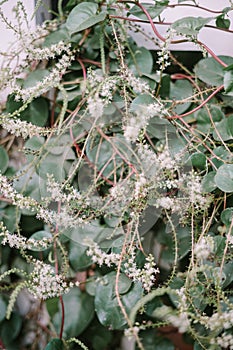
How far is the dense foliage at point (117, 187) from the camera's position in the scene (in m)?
0.76

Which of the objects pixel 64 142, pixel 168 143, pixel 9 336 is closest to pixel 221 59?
pixel 168 143

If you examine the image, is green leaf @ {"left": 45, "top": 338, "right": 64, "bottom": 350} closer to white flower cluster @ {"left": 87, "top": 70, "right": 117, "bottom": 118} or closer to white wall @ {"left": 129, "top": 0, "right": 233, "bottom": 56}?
white flower cluster @ {"left": 87, "top": 70, "right": 117, "bottom": 118}

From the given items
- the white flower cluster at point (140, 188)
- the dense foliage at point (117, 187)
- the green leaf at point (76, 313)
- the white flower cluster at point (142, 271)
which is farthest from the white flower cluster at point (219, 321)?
the green leaf at point (76, 313)

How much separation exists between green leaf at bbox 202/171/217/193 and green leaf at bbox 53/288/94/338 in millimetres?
320

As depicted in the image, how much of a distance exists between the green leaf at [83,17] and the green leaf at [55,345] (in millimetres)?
580

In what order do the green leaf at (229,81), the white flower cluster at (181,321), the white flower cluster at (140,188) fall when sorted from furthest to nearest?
the green leaf at (229,81) → the white flower cluster at (140,188) → the white flower cluster at (181,321)

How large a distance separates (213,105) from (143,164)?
0.26 meters

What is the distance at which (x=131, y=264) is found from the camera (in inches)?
30.2

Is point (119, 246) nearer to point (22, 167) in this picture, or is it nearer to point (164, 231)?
point (164, 231)

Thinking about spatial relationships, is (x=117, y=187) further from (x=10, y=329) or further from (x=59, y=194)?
(x=10, y=329)

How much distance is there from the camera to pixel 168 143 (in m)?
0.83

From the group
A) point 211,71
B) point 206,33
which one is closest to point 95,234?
point 211,71

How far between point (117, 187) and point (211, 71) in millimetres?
356

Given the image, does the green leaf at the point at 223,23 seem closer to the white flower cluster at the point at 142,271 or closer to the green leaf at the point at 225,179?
the green leaf at the point at 225,179
